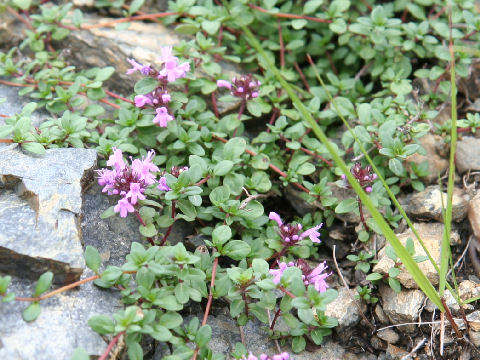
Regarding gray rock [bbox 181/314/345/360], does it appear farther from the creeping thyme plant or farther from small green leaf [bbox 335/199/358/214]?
small green leaf [bbox 335/199/358/214]

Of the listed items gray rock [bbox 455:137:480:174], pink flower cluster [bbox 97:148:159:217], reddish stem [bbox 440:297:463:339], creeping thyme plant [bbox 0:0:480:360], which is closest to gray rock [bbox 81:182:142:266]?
creeping thyme plant [bbox 0:0:480:360]

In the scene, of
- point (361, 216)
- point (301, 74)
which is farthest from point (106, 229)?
point (301, 74)

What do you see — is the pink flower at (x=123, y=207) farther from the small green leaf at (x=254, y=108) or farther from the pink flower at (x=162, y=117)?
the small green leaf at (x=254, y=108)

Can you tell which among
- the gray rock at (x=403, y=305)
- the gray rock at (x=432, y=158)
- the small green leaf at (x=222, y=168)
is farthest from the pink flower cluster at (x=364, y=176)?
the small green leaf at (x=222, y=168)

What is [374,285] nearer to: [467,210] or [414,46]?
[467,210]

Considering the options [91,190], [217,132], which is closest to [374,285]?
[217,132]

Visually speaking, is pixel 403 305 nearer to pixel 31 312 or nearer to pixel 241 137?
pixel 241 137
